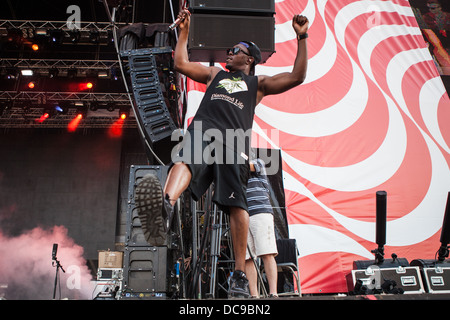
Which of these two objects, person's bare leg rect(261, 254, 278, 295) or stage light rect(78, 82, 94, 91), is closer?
person's bare leg rect(261, 254, 278, 295)

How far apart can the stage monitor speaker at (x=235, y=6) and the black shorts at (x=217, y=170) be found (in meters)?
2.06

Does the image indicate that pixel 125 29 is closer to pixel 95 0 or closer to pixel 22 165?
pixel 95 0

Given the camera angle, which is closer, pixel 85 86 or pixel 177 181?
pixel 177 181

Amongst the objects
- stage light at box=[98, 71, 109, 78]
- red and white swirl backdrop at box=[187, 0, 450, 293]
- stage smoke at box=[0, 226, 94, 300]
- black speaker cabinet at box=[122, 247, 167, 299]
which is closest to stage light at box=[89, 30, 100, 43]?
stage light at box=[98, 71, 109, 78]

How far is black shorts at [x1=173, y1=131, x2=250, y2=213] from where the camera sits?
7.38 ft

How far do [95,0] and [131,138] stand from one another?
20.9 ft

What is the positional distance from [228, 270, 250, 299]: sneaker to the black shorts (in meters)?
0.39

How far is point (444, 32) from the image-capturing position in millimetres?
7730

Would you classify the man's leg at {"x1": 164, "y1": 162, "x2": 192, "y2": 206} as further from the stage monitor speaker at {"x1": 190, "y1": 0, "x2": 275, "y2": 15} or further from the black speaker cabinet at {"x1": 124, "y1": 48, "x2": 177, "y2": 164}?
the stage monitor speaker at {"x1": 190, "y1": 0, "x2": 275, "y2": 15}

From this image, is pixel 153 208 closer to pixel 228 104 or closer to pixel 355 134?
pixel 228 104

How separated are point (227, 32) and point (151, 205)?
2598 mm

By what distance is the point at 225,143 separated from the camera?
2342 millimetres

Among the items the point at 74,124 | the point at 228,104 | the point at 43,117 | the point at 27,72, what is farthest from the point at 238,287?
the point at 43,117

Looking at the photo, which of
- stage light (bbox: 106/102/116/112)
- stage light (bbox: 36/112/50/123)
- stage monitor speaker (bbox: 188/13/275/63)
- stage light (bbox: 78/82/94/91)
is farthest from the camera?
stage light (bbox: 36/112/50/123)
